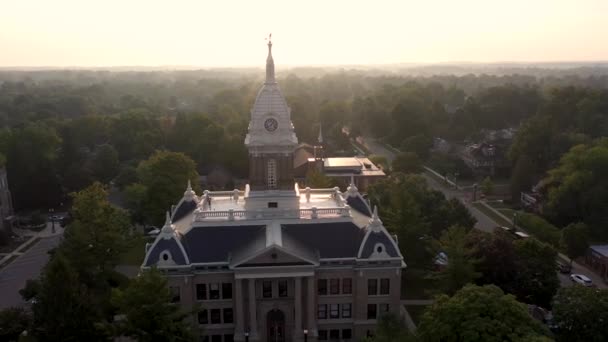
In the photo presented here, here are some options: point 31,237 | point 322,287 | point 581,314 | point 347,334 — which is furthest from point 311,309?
point 31,237

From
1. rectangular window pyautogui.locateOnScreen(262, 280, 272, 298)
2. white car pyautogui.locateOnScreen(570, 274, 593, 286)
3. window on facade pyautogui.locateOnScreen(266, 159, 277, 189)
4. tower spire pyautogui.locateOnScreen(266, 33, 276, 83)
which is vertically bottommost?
white car pyautogui.locateOnScreen(570, 274, 593, 286)

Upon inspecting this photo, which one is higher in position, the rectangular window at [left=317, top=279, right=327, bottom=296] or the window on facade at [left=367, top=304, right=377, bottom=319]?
the rectangular window at [left=317, top=279, right=327, bottom=296]

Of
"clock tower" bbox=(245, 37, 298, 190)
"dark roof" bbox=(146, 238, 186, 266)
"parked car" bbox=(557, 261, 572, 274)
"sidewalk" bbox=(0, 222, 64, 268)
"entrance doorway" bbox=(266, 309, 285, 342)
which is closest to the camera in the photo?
"dark roof" bbox=(146, 238, 186, 266)

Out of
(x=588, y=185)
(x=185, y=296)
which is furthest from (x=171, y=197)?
(x=588, y=185)

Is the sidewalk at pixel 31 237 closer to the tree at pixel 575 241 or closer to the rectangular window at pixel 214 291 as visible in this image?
the rectangular window at pixel 214 291

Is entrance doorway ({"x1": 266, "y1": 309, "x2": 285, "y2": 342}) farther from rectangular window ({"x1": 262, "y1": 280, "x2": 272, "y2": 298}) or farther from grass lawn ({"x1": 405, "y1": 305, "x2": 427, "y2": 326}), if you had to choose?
grass lawn ({"x1": 405, "y1": 305, "x2": 427, "y2": 326})

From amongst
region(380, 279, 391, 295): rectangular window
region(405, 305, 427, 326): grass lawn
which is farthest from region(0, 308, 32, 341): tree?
region(405, 305, 427, 326): grass lawn
